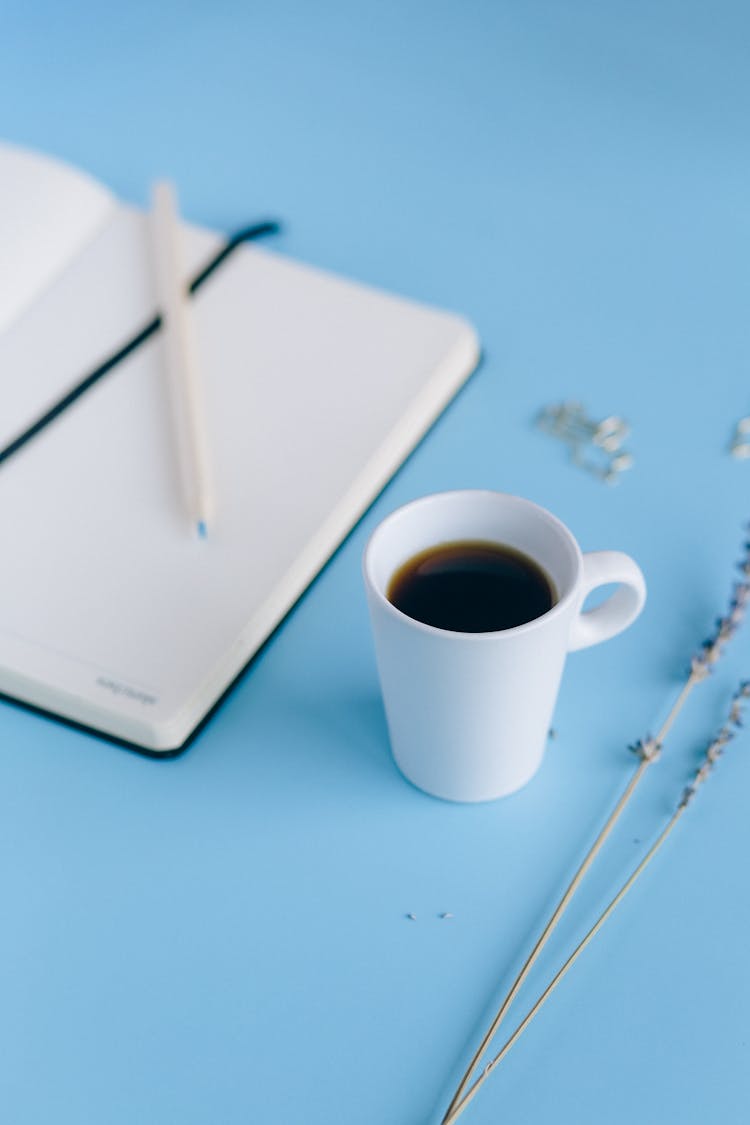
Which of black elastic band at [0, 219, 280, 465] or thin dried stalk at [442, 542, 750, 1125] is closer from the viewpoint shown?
thin dried stalk at [442, 542, 750, 1125]

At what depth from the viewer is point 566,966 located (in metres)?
0.49

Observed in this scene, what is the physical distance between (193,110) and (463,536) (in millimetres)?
605

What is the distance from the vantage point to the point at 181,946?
507 millimetres

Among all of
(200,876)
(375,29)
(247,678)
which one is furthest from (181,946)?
(375,29)

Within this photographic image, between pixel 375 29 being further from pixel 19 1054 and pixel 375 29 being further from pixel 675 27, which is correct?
pixel 19 1054

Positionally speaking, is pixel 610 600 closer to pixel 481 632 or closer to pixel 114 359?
pixel 481 632

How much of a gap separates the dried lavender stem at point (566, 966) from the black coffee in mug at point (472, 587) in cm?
12

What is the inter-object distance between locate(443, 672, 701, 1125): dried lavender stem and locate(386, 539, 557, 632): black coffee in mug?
0.10 metres

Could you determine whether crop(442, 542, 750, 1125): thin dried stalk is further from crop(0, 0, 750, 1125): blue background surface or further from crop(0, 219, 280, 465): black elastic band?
crop(0, 219, 280, 465): black elastic band

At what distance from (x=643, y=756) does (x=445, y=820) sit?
0.09 metres

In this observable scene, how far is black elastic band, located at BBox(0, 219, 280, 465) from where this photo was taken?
2.21ft

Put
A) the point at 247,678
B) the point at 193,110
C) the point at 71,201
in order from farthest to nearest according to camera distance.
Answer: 1. the point at 193,110
2. the point at 71,201
3. the point at 247,678

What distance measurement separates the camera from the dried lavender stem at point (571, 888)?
47 centimetres

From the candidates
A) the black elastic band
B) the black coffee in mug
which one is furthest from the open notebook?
the black coffee in mug
